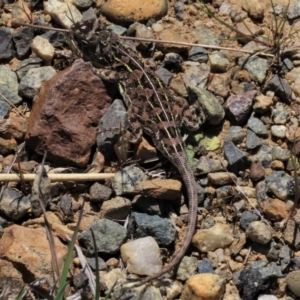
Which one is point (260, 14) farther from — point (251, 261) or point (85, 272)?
point (85, 272)

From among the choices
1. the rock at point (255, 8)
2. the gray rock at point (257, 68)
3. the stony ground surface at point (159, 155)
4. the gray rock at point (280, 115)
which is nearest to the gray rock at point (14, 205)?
the stony ground surface at point (159, 155)

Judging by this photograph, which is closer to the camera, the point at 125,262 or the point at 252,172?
the point at 125,262

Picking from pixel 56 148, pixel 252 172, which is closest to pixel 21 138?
pixel 56 148

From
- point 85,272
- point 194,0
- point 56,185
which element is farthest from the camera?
point 194,0

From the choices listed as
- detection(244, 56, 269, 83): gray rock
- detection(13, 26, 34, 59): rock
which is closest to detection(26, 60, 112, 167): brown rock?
detection(13, 26, 34, 59): rock

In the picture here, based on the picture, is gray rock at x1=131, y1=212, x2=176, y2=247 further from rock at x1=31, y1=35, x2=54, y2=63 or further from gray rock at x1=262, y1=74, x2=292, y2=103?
rock at x1=31, y1=35, x2=54, y2=63

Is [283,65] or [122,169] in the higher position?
[283,65]

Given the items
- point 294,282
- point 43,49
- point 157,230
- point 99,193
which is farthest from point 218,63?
point 294,282
